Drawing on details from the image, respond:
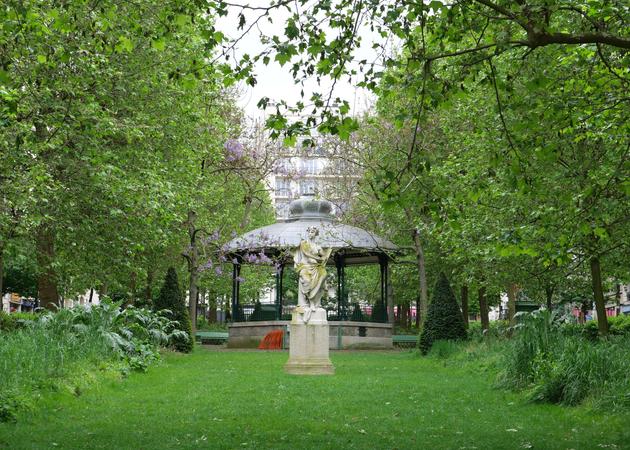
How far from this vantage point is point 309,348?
18531 mm

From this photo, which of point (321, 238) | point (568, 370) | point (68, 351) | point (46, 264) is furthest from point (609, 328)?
point (68, 351)

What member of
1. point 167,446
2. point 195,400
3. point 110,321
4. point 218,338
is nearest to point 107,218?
point 110,321

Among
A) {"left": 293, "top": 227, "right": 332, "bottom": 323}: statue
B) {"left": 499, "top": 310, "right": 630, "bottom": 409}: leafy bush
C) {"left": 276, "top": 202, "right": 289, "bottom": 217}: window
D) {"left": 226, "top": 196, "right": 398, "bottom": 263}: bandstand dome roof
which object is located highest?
{"left": 276, "top": 202, "right": 289, "bottom": 217}: window

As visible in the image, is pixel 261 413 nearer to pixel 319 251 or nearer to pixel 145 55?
pixel 319 251

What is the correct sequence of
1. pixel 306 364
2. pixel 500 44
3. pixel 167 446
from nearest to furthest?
pixel 500 44
pixel 167 446
pixel 306 364

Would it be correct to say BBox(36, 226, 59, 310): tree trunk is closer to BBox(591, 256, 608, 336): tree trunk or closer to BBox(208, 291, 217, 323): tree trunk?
BBox(591, 256, 608, 336): tree trunk

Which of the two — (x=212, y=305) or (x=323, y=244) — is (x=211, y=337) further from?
(x=212, y=305)

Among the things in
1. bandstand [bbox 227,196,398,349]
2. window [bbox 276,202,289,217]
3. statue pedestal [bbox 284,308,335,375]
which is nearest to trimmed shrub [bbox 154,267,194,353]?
bandstand [bbox 227,196,398,349]

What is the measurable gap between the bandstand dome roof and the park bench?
364 centimetres

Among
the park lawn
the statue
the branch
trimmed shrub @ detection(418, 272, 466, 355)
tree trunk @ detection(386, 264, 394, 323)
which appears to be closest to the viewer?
the branch

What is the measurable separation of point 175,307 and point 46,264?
561 centimetres

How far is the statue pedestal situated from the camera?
18.3 m

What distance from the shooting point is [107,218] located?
67.1 feet

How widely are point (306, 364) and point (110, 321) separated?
4.37 m
